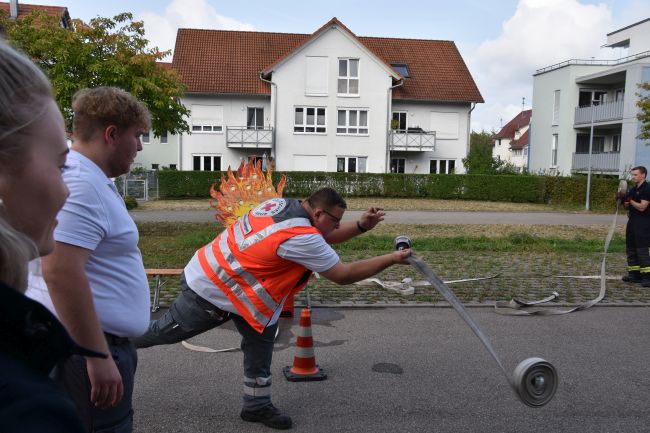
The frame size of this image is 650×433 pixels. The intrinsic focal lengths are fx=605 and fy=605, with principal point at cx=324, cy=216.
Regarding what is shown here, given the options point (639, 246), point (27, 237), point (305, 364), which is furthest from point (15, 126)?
point (639, 246)

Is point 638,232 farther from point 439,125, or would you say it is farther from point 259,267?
point 439,125

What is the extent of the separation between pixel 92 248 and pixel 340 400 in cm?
310

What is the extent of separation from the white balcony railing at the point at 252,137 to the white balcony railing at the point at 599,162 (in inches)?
788

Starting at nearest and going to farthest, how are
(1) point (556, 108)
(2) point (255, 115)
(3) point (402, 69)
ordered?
(2) point (255, 115), (3) point (402, 69), (1) point (556, 108)

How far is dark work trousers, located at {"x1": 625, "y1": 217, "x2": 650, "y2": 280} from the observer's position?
391 inches

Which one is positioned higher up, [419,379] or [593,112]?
[593,112]

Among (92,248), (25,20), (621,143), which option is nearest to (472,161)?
(621,143)

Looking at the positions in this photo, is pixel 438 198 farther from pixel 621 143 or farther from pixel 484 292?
pixel 484 292

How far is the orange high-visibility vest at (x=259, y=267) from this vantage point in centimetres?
401

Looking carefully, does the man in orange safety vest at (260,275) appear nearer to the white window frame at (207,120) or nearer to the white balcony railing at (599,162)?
the white window frame at (207,120)

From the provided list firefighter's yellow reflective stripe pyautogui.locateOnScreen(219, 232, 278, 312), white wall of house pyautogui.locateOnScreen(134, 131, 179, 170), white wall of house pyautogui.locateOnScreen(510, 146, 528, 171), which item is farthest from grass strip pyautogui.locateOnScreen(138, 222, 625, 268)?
white wall of house pyautogui.locateOnScreen(510, 146, 528, 171)

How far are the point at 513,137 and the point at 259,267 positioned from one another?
101 m

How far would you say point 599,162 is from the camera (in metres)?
40.2

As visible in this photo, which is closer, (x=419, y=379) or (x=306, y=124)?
(x=419, y=379)
